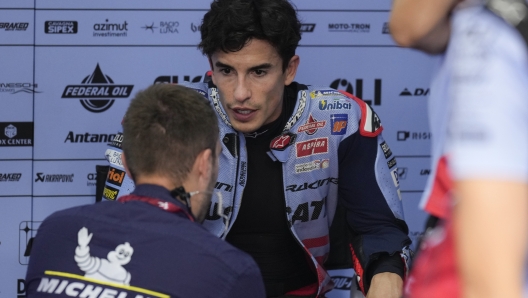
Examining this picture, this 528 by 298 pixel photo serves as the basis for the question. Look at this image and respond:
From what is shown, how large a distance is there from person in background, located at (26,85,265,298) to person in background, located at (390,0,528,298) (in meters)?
0.59

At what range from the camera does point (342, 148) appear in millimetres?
2025

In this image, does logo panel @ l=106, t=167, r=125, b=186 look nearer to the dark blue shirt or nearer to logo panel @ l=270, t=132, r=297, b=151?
logo panel @ l=270, t=132, r=297, b=151

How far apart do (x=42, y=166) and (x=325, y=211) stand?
1.12m

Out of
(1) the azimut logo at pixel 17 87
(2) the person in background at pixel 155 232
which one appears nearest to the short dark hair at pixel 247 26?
(2) the person in background at pixel 155 232

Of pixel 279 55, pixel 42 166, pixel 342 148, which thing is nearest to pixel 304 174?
pixel 342 148

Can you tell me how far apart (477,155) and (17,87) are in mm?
2269

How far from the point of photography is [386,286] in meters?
1.78

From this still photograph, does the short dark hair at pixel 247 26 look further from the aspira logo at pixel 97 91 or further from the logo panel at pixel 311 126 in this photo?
the aspira logo at pixel 97 91

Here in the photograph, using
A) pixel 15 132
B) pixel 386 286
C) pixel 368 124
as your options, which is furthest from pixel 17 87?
pixel 386 286

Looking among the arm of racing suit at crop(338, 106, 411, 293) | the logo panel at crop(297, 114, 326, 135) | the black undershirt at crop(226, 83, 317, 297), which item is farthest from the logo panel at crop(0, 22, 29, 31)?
the arm of racing suit at crop(338, 106, 411, 293)

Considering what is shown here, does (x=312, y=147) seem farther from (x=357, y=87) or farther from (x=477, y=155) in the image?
(x=477, y=155)

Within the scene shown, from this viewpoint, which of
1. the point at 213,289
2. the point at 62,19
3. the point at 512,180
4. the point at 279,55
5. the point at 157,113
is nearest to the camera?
the point at 512,180

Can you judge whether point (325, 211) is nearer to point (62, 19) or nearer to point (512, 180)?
point (62, 19)

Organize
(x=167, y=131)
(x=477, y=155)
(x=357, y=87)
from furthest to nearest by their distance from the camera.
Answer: (x=357, y=87)
(x=167, y=131)
(x=477, y=155)
